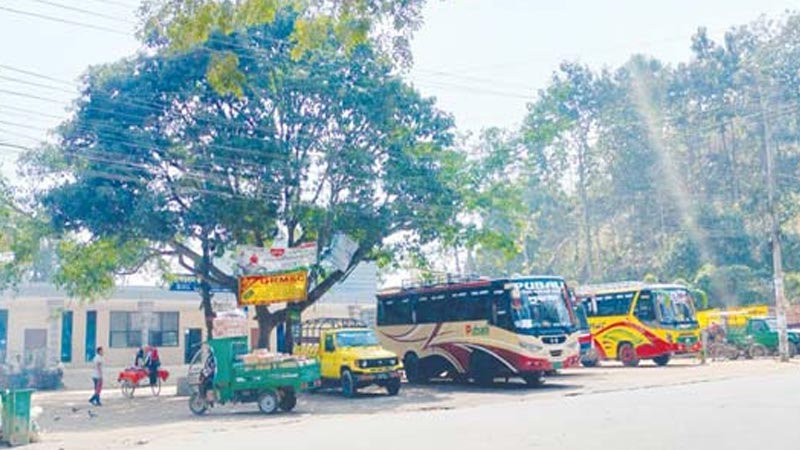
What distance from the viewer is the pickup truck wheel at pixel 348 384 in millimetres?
23859

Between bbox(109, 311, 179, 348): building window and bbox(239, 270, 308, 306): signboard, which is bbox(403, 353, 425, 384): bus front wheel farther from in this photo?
bbox(109, 311, 179, 348): building window

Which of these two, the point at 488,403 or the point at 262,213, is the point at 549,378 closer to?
the point at 488,403

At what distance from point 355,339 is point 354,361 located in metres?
1.17

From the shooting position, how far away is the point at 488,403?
20.2 m

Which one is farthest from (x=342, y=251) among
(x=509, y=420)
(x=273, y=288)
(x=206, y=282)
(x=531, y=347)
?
(x=509, y=420)

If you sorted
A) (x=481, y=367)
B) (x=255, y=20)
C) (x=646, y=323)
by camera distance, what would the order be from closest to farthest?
(x=255, y=20) → (x=481, y=367) → (x=646, y=323)

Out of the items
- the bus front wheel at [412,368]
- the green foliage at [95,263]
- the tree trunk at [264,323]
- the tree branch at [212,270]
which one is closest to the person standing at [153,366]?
the green foliage at [95,263]

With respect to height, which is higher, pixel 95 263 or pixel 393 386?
pixel 95 263

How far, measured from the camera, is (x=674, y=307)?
32.9m

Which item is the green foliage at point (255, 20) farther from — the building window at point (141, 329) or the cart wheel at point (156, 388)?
the building window at point (141, 329)

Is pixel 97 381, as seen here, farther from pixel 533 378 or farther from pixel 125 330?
pixel 125 330

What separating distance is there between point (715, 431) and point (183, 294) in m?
34.0

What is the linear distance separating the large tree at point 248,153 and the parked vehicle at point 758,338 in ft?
54.4

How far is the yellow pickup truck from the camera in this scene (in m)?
24.0
